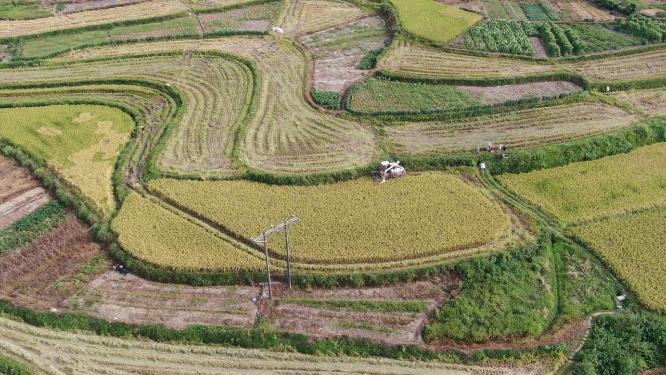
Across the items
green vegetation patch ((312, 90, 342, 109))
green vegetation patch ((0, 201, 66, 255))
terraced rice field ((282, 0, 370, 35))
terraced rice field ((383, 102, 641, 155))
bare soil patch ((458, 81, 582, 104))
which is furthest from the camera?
terraced rice field ((282, 0, 370, 35))

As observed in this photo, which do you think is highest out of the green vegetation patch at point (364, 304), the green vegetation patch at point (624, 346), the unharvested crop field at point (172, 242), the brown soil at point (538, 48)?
the brown soil at point (538, 48)

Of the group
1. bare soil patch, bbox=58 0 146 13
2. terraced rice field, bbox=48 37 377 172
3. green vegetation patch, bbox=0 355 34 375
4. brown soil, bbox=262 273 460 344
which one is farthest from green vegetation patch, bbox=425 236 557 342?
bare soil patch, bbox=58 0 146 13

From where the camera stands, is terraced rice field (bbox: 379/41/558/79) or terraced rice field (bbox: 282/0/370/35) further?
terraced rice field (bbox: 282/0/370/35)

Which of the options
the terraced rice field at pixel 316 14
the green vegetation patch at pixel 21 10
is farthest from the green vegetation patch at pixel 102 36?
the terraced rice field at pixel 316 14

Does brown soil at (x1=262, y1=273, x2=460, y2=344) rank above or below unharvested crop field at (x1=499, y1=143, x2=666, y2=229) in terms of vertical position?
below

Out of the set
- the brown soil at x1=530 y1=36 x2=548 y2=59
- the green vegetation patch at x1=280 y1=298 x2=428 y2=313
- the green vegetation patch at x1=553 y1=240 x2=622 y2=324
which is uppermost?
the brown soil at x1=530 y1=36 x2=548 y2=59

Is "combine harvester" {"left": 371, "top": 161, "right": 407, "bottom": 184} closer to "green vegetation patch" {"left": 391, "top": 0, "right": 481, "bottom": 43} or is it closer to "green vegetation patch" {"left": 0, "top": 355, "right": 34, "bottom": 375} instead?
"green vegetation patch" {"left": 0, "top": 355, "right": 34, "bottom": 375}

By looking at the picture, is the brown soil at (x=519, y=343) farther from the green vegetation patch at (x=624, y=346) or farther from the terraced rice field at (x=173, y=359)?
the terraced rice field at (x=173, y=359)

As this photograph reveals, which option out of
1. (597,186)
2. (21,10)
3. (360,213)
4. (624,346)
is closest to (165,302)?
(360,213)
